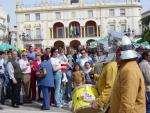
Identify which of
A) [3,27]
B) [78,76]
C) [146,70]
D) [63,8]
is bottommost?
[78,76]

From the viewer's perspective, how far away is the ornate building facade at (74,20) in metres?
90.9

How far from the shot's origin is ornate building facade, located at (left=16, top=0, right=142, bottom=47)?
90938 mm

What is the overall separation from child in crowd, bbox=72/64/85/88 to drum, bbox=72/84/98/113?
7095mm

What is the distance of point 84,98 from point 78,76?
7.35m

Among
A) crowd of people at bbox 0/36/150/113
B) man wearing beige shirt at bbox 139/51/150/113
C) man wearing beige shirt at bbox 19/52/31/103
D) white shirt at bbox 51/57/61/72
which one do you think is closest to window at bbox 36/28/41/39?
crowd of people at bbox 0/36/150/113

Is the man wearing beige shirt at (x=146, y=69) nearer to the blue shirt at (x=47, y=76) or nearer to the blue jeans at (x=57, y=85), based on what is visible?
the blue shirt at (x=47, y=76)

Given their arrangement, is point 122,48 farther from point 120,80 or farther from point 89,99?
point 89,99

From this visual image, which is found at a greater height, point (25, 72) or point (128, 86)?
point (128, 86)

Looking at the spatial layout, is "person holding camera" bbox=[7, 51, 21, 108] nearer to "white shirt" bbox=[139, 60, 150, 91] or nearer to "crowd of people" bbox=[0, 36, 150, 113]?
"crowd of people" bbox=[0, 36, 150, 113]

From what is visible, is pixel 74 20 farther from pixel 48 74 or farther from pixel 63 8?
pixel 48 74

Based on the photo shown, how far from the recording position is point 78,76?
14750 mm

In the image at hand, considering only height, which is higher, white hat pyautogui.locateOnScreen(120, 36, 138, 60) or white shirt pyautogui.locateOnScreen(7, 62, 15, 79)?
white hat pyautogui.locateOnScreen(120, 36, 138, 60)

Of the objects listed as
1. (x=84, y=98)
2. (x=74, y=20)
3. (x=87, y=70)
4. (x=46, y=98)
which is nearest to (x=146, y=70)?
(x=84, y=98)

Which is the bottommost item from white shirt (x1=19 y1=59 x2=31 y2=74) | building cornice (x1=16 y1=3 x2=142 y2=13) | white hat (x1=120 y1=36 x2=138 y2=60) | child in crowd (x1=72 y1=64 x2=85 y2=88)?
child in crowd (x1=72 y1=64 x2=85 y2=88)
